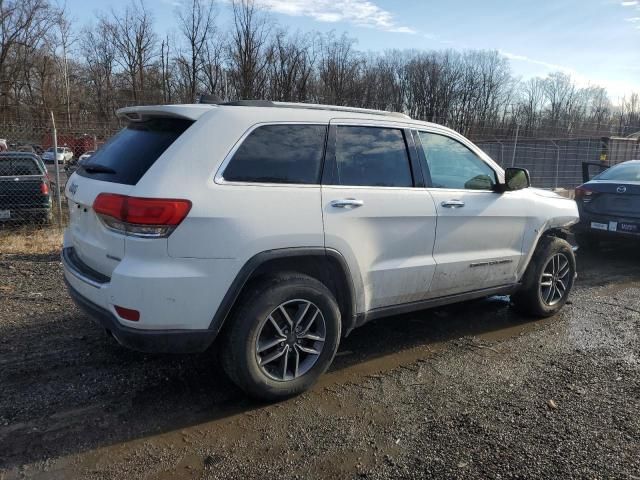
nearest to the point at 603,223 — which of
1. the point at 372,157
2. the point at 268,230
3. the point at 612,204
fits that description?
the point at 612,204

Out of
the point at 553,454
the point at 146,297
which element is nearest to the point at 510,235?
the point at 553,454

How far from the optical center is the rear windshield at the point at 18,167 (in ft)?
31.9

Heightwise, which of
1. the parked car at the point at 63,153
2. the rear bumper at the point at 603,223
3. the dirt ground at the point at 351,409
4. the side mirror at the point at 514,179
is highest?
the parked car at the point at 63,153

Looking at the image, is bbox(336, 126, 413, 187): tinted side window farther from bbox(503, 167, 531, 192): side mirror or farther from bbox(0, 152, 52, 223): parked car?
bbox(0, 152, 52, 223): parked car

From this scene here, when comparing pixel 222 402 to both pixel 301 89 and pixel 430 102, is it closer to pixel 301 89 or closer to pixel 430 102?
pixel 301 89

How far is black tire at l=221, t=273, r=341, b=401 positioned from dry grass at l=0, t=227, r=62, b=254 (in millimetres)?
5266

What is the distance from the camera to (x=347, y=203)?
340 cm

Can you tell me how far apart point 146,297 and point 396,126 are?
225 centimetres

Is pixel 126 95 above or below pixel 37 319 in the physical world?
above

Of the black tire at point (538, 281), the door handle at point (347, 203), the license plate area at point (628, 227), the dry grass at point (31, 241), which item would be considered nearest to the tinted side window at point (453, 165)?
the door handle at point (347, 203)

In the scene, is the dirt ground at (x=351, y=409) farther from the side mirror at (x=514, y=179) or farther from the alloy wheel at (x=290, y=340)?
the side mirror at (x=514, y=179)

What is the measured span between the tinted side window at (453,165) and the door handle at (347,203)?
87 centimetres

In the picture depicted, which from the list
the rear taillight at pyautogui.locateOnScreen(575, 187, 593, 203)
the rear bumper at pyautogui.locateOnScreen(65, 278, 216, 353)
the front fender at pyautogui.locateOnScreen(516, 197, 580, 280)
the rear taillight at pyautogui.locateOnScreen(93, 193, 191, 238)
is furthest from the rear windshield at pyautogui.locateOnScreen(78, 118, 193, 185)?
the rear taillight at pyautogui.locateOnScreen(575, 187, 593, 203)

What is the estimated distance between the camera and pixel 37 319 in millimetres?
4625
